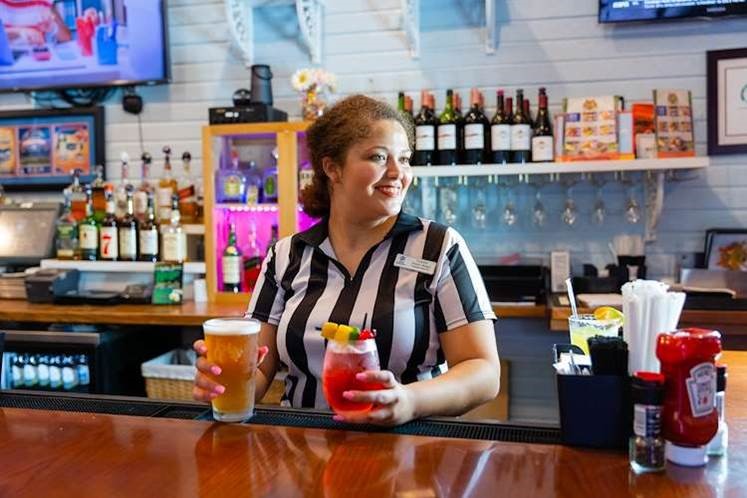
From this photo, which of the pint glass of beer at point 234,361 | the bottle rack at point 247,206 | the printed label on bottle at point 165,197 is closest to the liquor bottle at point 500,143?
the bottle rack at point 247,206

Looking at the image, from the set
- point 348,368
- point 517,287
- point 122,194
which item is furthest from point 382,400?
point 122,194

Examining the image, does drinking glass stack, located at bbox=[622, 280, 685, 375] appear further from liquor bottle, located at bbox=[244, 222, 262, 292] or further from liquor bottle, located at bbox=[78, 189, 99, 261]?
liquor bottle, located at bbox=[78, 189, 99, 261]

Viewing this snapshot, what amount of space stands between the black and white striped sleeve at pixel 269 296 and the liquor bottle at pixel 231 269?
1665 mm

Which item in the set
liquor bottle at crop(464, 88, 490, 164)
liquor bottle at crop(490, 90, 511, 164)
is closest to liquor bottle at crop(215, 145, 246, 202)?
liquor bottle at crop(464, 88, 490, 164)

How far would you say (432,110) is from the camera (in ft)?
11.0

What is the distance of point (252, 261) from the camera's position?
3.50 metres

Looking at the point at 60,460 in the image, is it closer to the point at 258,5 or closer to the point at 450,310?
the point at 450,310

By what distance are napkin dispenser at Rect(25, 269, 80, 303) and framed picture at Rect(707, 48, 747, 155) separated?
315 cm

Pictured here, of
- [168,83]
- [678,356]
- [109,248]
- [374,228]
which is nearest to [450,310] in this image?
[374,228]

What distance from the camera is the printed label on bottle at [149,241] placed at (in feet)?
11.9

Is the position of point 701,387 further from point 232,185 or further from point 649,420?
point 232,185

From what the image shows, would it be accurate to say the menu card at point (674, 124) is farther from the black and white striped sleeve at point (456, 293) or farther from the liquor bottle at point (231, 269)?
the liquor bottle at point (231, 269)

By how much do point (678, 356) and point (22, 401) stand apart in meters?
1.25

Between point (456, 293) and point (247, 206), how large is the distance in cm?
206
